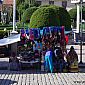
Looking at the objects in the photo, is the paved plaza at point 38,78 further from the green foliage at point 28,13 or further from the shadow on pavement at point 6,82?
the green foliage at point 28,13

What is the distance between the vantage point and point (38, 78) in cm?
1210

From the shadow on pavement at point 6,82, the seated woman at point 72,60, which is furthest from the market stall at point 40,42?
the shadow on pavement at point 6,82

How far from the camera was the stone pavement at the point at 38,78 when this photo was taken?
11.3 metres

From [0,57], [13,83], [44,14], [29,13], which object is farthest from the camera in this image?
[29,13]

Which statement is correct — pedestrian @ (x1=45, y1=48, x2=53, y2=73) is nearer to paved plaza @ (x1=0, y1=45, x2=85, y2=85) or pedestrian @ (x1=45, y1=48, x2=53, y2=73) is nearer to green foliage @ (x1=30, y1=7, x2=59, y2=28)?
paved plaza @ (x1=0, y1=45, x2=85, y2=85)

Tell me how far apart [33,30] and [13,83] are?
363 centimetres

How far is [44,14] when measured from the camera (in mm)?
26703

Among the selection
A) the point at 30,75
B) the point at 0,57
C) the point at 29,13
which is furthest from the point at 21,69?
the point at 29,13

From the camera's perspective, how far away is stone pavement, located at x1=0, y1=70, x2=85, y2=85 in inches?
445

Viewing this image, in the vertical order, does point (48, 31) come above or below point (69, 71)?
above

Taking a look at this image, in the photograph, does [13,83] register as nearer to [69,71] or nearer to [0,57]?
[69,71]

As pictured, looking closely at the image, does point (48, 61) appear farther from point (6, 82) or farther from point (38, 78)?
point (6, 82)

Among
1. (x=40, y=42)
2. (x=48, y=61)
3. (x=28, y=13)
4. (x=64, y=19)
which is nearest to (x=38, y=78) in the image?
(x=48, y=61)

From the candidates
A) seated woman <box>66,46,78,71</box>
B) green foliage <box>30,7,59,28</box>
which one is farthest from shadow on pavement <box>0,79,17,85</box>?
green foliage <box>30,7,59,28</box>
